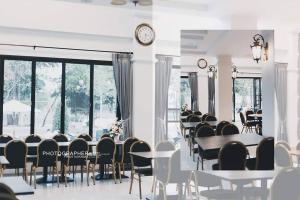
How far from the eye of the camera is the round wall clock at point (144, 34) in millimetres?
8742

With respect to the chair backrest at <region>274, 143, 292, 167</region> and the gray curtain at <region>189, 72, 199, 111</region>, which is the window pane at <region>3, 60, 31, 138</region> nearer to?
the gray curtain at <region>189, 72, 199, 111</region>

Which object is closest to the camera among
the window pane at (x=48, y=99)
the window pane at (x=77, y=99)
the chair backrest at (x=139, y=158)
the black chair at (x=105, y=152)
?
the chair backrest at (x=139, y=158)

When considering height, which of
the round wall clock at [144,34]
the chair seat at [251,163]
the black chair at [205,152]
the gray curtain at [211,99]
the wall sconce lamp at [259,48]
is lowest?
the chair seat at [251,163]

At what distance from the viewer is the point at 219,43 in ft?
13.3

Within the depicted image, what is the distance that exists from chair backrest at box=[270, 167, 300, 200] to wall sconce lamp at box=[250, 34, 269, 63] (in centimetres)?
120

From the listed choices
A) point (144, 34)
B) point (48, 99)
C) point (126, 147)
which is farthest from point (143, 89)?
point (48, 99)

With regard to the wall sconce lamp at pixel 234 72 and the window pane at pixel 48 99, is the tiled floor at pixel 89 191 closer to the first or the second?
the window pane at pixel 48 99

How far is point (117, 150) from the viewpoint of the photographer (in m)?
8.33

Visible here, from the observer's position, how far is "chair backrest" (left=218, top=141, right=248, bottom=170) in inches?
159

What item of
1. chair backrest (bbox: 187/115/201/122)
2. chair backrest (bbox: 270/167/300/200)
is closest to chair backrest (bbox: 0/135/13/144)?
chair backrest (bbox: 187/115/201/122)

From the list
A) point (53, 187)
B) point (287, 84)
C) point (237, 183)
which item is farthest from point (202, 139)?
point (53, 187)

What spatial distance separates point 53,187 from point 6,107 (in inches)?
97.3

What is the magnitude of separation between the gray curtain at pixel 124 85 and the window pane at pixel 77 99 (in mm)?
758

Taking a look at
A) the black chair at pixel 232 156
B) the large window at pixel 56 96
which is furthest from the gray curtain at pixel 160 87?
the black chair at pixel 232 156
